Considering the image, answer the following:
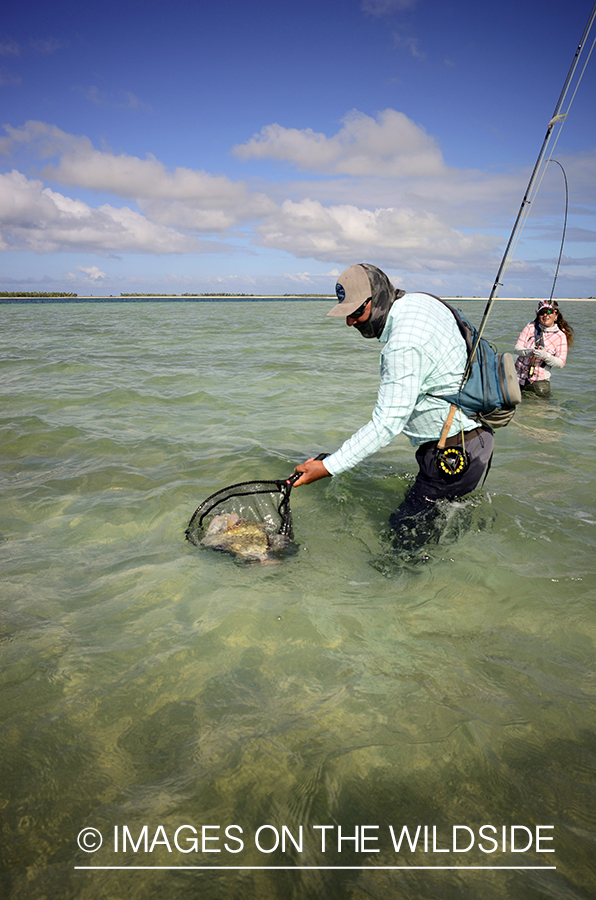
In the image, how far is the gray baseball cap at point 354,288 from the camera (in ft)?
10.4

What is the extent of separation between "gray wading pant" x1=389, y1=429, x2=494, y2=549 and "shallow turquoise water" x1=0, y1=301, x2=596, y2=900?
262 mm

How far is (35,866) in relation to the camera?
1903 mm

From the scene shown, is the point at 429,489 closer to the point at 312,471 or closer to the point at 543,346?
the point at 312,471

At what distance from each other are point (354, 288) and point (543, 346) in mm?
8577

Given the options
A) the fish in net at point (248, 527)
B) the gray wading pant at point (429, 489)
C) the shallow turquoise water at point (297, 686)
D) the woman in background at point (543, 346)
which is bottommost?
the shallow turquoise water at point (297, 686)

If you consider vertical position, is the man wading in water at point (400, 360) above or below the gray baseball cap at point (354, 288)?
below

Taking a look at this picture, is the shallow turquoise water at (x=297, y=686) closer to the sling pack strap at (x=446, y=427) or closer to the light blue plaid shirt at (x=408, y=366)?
the sling pack strap at (x=446, y=427)

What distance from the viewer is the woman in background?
9.84 metres

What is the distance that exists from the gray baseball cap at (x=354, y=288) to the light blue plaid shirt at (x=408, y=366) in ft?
0.78

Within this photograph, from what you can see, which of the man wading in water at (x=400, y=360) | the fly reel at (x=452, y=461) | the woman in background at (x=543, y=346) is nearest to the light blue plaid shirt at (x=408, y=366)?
the man wading in water at (x=400, y=360)

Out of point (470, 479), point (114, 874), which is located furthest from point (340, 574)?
point (114, 874)

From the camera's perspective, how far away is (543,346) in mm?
10172

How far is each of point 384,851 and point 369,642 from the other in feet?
4.30

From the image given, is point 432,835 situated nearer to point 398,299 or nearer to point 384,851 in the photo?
point 384,851
